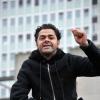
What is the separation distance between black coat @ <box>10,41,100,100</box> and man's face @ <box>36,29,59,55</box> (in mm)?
69

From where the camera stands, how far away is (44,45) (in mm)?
5859

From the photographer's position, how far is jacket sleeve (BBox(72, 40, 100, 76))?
5.76 m

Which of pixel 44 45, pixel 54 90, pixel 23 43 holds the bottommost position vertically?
pixel 23 43

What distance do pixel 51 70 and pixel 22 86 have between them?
0.28 metres

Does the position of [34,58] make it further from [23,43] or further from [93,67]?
[23,43]

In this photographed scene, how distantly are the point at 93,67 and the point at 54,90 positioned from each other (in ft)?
1.27

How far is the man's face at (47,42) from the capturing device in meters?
5.86

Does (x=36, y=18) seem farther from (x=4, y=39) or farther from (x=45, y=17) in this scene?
(x=4, y=39)

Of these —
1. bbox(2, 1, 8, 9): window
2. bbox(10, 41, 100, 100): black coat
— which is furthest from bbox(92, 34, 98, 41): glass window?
bbox(10, 41, 100, 100): black coat

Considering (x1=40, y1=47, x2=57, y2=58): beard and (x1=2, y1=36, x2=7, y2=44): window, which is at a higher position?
(x1=40, y1=47, x2=57, y2=58): beard

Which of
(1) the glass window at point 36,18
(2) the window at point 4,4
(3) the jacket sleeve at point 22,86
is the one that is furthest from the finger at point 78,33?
(2) the window at point 4,4

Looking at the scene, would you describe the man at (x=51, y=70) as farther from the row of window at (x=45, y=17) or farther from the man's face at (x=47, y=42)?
the row of window at (x=45, y=17)

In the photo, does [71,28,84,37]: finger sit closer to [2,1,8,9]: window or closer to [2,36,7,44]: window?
[2,36,7,44]: window

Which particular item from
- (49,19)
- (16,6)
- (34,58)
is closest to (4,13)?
(16,6)
